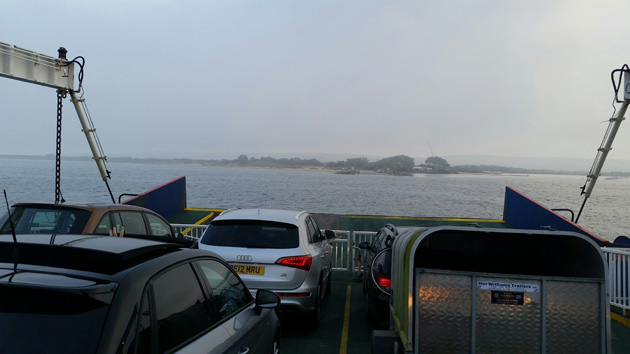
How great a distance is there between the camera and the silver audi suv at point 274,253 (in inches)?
259

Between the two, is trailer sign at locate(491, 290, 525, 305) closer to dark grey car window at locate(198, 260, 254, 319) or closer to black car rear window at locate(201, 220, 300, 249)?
dark grey car window at locate(198, 260, 254, 319)

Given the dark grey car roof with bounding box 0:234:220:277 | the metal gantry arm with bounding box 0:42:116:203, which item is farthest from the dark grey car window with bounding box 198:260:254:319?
the metal gantry arm with bounding box 0:42:116:203

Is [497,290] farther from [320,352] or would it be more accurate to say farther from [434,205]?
[434,205]

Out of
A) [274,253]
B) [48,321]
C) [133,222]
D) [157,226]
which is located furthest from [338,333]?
[48,321]

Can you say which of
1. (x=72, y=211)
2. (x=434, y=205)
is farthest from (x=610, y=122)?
(x=434, y=205)

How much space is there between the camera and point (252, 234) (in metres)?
6.93

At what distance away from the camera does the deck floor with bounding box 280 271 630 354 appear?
21.5ft

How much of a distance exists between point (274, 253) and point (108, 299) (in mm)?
4374

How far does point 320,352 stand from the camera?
638 centimetres

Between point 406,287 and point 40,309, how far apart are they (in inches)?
105

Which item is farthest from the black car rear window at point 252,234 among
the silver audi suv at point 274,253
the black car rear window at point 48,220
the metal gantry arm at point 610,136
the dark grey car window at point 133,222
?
the metal gantry arm at point 610,136

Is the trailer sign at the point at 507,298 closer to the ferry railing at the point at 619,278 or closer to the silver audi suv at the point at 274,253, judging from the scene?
the silver audi suv at the point at 274,253

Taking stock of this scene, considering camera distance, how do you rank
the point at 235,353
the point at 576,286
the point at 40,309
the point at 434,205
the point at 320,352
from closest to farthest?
the point at 40,309 → the point at 235,353 → the point at 576,286 → the point at 320,352 → the point at 434,205

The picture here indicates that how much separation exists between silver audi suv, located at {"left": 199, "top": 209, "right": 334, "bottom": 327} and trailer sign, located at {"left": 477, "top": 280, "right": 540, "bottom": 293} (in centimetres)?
323
